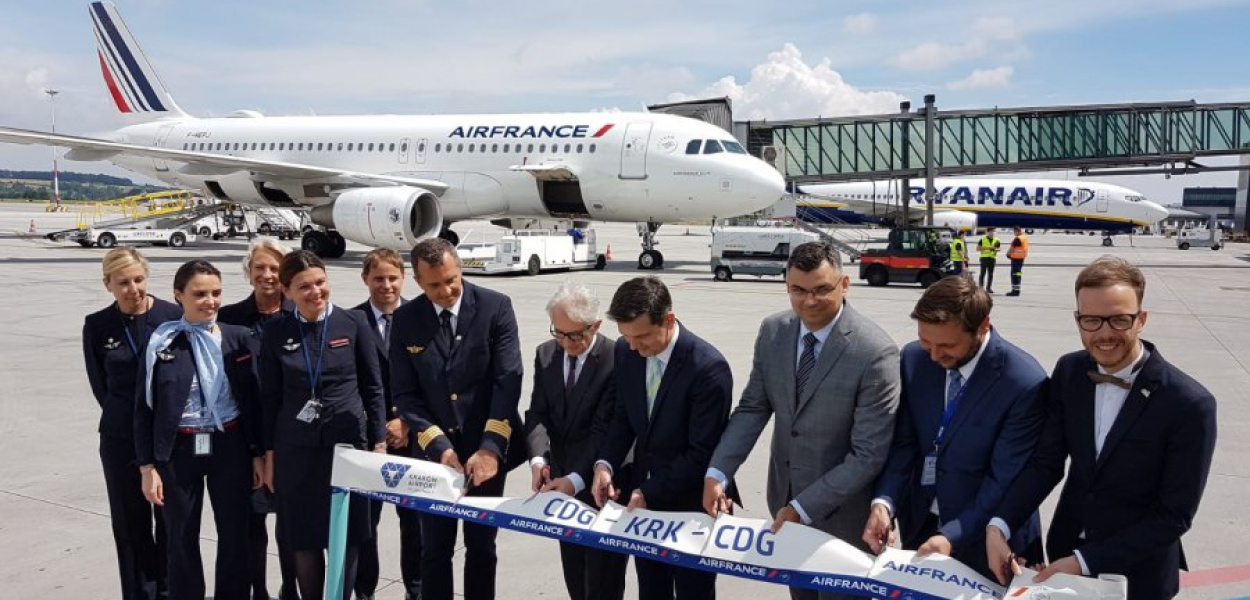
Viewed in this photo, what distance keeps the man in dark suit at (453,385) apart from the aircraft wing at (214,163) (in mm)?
20226

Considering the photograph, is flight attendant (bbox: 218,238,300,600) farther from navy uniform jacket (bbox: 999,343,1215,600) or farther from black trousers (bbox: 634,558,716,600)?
navy uniform jacket (bbox: 999,343,1215,600)

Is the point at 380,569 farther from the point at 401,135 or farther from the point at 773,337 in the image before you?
the point at 401,135

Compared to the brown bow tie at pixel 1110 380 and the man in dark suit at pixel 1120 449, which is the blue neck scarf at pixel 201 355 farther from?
the brown bow tie at pixel 1110 380

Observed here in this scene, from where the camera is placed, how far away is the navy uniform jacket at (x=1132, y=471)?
106 inches

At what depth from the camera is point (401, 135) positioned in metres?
24.7

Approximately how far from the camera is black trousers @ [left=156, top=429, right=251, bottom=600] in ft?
13.0

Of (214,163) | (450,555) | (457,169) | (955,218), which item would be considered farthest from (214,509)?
(955,218)

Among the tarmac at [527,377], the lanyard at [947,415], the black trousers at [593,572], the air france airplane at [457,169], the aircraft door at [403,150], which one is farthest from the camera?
the aircraft door at [403,150]

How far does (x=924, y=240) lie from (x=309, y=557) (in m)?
19.4

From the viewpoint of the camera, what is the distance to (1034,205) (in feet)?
154

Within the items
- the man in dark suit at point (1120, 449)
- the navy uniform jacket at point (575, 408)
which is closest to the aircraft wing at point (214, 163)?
the navy uniform jacket at point (575, 408)

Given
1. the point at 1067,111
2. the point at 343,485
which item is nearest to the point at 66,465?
the point at 343,485

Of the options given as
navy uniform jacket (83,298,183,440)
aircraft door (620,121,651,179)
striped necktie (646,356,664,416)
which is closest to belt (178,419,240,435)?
navy uniform jacket (83,298,183,440)

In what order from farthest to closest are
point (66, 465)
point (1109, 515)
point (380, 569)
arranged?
point (66, 465)
point (380, 569)
point (1109, 515)
